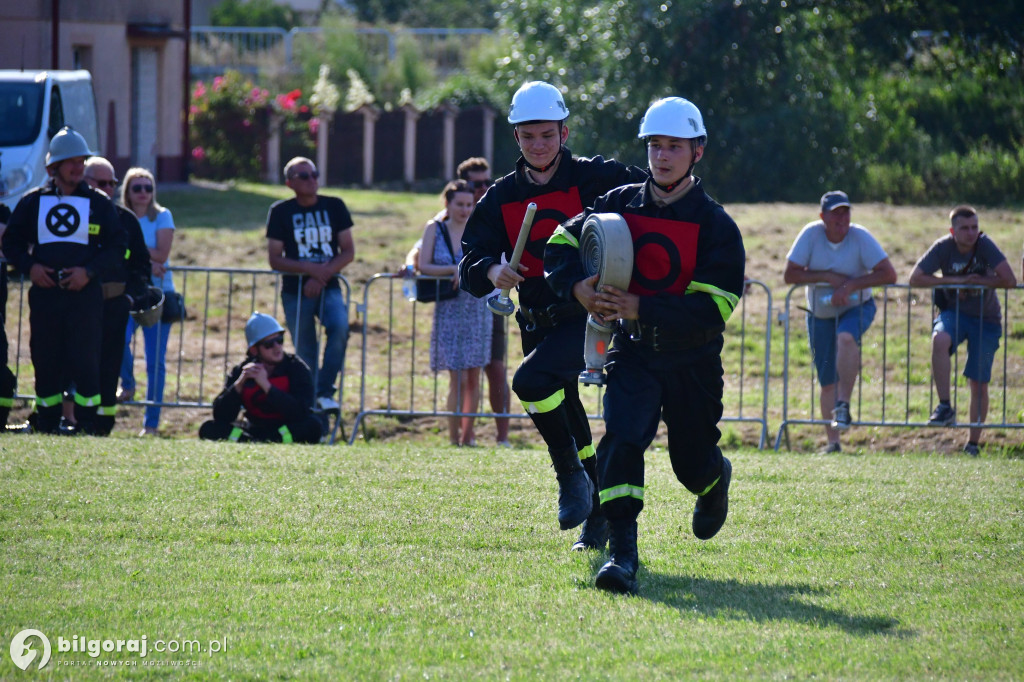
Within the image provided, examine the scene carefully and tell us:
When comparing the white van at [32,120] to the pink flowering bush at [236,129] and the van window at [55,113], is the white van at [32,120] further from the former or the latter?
the pink flowering bush at [236,129]

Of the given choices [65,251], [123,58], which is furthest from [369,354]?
[123,58]

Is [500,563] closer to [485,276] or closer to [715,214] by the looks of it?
[485,276]

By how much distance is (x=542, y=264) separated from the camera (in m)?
6.32

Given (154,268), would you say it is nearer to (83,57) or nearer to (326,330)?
(326,330)

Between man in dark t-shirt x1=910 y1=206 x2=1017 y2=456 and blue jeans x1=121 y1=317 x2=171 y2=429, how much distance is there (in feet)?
20.8

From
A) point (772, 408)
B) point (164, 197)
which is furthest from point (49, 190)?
point (164, 197)

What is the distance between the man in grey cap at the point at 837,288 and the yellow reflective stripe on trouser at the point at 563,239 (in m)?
5.67

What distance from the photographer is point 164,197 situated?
24.7 m

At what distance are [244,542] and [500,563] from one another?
124cm

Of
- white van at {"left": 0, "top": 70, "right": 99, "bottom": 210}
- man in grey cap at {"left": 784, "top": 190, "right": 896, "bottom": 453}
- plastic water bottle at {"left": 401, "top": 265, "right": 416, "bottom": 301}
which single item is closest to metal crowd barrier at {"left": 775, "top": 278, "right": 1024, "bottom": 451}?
man in grey cap at {"left": 784, "top": 190, "right": 896, "bottom": 453}

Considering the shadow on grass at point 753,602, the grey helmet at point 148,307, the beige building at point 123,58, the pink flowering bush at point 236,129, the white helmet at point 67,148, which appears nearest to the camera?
the shadow on grass at point 753,602

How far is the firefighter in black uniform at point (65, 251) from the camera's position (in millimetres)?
9547

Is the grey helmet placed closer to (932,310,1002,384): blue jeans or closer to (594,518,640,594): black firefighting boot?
(594,518,640,594): black firefighting boot

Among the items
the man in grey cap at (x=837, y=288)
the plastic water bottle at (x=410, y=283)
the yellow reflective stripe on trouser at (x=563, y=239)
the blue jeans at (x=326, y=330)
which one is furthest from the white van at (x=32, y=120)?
the yellow reflective stripe on trouser at (x=563, y=239)
